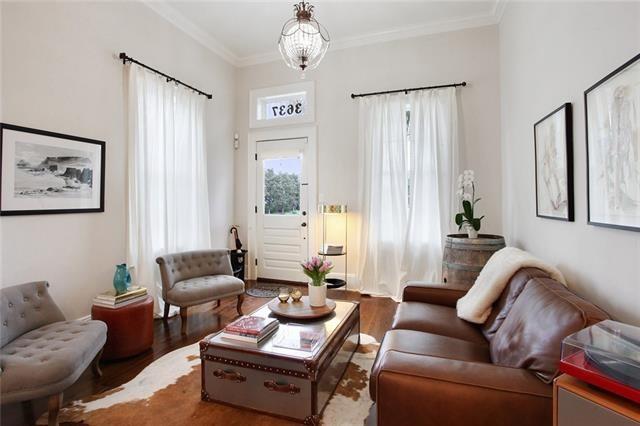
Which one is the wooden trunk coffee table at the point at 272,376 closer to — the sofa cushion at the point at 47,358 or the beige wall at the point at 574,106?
the sofa cushion at the point at 47,358

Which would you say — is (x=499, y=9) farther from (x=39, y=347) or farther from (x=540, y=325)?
(x=39, y=347)

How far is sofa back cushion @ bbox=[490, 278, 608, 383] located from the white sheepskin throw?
0.75ft

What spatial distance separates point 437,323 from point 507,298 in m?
0.45

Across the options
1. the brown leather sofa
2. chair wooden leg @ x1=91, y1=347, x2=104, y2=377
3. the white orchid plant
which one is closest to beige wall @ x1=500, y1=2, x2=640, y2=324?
the brown leather sofa

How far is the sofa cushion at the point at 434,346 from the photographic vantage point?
5.29 feet

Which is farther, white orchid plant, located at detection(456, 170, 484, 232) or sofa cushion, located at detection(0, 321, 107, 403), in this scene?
white orchid plant, located at detection(456, 170, 484, 232)

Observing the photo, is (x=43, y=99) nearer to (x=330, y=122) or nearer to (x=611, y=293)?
(x=330, y=122)

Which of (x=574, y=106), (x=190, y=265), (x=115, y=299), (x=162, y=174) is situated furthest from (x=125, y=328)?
(x=574, y=106)

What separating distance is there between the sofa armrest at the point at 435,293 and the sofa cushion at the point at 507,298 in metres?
0.39

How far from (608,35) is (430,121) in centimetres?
244

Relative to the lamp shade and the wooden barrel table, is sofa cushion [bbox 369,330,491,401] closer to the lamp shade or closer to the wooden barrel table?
the wooden barrel table

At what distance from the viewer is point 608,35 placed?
4.88ft

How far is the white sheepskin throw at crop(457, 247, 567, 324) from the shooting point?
1.88m

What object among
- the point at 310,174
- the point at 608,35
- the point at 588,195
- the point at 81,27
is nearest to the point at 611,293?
the point at 588,195
